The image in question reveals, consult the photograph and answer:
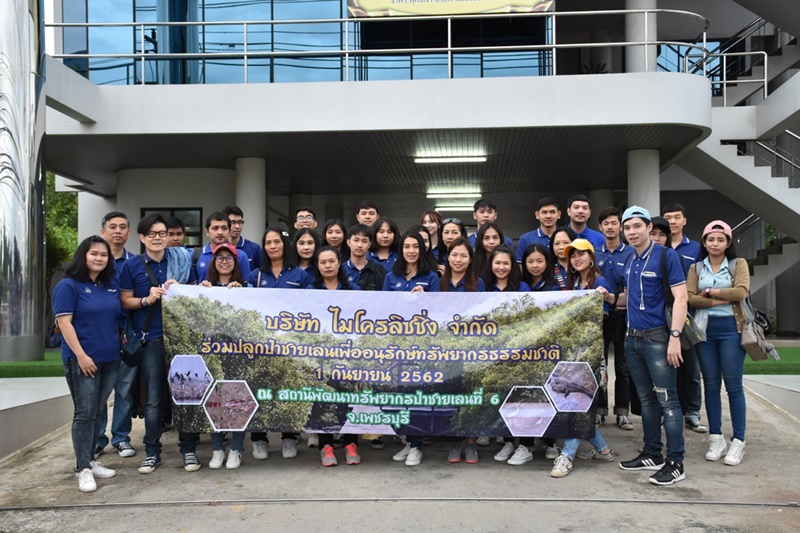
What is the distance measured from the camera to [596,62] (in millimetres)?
18984

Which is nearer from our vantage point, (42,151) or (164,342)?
(164,342)

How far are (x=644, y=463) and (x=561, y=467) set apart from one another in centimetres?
67

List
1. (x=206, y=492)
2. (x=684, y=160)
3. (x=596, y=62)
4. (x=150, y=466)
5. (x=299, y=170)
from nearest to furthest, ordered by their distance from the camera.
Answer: (x=206, y=492)
(x=150, y=466)
(x=684, y=160)
(x=299, y=170)
(x=596, y=62)

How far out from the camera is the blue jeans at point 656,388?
16.0 ft

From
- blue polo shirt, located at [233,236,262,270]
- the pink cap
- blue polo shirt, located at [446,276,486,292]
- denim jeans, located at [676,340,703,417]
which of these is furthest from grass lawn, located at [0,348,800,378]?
blue polo shirt, located at [446,276,486,292]

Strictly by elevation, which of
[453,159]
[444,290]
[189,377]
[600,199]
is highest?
[453,159]

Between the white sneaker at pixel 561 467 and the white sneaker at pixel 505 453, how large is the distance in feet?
1.42

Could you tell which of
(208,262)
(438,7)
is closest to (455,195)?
(438,7)

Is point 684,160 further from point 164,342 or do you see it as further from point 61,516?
point 61,516

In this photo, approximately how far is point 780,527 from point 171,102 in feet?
35.8

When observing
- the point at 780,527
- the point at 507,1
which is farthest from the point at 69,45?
the point at 780,527

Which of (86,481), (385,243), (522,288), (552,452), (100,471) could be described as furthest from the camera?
(385,243)

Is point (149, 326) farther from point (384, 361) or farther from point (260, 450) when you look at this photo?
point (384, 361)

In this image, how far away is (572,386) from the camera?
5.18 metres
